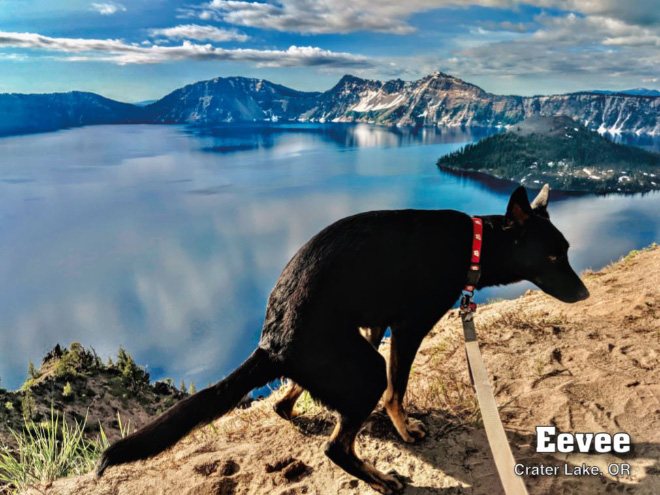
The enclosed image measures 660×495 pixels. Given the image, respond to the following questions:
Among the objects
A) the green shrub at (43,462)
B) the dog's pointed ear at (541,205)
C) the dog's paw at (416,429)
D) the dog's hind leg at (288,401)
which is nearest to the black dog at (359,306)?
the dog's pointed ear at (541,205)

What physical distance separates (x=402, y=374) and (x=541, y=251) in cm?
176

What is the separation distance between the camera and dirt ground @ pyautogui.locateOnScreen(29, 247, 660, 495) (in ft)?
13.5

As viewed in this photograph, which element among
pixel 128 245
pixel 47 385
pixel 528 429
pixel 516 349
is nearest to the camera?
pixel 528 429

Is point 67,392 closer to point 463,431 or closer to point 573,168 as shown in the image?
point 463,431

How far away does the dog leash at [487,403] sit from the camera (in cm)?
305

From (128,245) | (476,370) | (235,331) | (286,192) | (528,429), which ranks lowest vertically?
(235,331)

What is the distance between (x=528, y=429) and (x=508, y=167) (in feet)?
656

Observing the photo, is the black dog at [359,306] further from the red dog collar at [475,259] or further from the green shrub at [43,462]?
the green shrub at [43,462]

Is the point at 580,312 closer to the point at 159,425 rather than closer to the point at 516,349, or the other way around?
the point at 516,349

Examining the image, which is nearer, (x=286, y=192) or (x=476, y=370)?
(x=476, y=370)

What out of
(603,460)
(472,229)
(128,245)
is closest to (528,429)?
(603,460)

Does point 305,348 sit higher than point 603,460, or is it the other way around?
point 305,348

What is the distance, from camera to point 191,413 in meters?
3.48

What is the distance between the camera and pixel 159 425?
3396 mm
